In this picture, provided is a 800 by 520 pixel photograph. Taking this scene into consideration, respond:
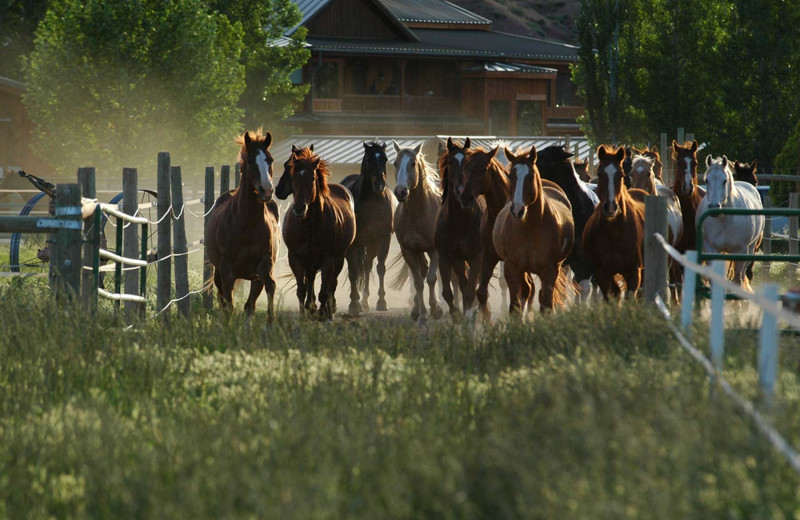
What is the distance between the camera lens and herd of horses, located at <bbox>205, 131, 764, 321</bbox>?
12000 mm

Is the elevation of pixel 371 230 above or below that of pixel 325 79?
below

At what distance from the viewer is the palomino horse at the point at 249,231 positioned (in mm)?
12438

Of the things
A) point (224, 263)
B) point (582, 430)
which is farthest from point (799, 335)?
point (224, 263)

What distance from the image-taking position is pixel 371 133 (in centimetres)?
5541

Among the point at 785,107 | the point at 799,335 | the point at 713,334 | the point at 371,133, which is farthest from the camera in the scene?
the point at 371,133

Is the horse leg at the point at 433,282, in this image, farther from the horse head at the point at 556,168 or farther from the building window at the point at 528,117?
the building window at the point at 528,117

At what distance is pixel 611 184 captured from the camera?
11656 millimetres

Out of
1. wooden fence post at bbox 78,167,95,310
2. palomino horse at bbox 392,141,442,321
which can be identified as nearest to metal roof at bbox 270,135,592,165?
palomino horse at bbox 392,141,442,321

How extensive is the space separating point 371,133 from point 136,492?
50.6 meters

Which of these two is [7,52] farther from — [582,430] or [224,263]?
[582,430]

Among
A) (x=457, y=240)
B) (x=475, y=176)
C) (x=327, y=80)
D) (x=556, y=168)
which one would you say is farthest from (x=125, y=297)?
(x=327, y=80)

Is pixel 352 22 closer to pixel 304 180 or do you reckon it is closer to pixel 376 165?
pixel 376 165

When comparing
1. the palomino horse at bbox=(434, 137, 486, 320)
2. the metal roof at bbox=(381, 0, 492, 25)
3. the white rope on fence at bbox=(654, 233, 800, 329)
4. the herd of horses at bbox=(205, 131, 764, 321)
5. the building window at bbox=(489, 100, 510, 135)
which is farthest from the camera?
the metal roof at bbox=(381, 0, 492, 25)

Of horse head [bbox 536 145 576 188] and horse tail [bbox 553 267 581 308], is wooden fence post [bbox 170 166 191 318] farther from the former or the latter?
horse head [bbox 536 145 576 188]
